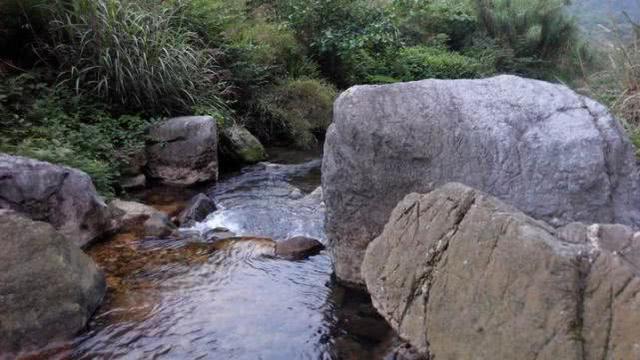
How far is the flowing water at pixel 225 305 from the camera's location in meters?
3.44

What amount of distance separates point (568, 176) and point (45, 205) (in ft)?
12.0

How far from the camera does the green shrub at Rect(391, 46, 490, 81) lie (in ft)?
39.1

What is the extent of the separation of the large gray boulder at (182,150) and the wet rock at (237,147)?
639 mm

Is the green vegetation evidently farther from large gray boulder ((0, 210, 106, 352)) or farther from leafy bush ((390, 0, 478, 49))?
large gray boulder ((0, 210, 106, 352))

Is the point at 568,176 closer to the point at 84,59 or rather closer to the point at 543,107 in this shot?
the point at 543,107

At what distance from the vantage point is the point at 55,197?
4578 millimetres

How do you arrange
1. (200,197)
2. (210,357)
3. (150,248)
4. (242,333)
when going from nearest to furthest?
1. (210,357)
2. (242,333)
3. (150,248)
4. (200,197)

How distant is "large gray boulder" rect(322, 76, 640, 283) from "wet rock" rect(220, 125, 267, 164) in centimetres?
363

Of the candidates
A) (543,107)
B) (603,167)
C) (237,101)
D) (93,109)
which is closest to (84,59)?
(93,109)

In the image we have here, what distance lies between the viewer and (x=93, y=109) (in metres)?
6.61

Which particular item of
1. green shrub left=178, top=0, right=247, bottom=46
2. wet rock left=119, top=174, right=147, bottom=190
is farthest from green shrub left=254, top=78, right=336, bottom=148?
wet rock left=119, top=174, right=147, bottom=190

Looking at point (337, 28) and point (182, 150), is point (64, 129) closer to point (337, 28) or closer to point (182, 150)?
point (182, 150)

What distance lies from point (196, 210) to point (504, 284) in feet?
12.0

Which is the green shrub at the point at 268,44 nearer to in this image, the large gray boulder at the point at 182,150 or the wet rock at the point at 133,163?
the large gray boulder at the point at 182,150
